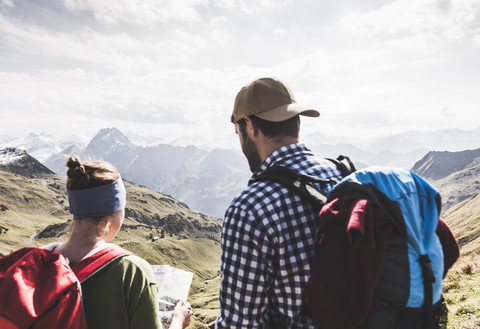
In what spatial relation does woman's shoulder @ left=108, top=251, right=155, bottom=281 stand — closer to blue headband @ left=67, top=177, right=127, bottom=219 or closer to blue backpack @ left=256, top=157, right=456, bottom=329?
blue headband @ left=67, top=177, right=127, bottom=219

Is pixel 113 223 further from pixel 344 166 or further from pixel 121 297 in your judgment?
pixel 344 166

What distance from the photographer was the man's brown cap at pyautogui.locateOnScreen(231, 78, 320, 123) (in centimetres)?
495

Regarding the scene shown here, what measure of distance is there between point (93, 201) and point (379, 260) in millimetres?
4271

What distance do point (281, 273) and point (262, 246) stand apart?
550 millimetres

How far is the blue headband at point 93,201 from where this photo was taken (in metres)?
4.75

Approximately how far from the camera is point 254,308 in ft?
14.0

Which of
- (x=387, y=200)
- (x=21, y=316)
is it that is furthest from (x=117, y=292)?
(x=387, y=200)

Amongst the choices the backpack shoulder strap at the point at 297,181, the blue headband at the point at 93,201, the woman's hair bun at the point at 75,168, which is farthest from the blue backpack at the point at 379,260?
the woman's hair bun at the point at 75,168

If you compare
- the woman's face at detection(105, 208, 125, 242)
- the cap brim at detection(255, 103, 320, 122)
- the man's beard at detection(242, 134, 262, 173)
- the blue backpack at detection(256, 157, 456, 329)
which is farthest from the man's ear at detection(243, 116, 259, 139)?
the woman's face at detection(105, 208, 125, 242)

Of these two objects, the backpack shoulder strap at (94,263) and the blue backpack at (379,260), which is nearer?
the blue backpack at (379,260)

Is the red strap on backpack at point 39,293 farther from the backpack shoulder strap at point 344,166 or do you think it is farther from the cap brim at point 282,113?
the backpack shoulder strap at point 344,166

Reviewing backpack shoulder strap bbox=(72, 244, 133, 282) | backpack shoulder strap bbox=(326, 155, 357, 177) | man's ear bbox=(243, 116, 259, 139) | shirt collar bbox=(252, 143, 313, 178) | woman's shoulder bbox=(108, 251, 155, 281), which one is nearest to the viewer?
backpack shoulder strap bbox=(72, 244, 133, 282)

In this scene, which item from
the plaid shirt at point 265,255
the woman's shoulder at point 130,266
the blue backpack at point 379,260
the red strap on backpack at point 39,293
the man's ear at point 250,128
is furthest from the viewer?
the man's ear at point 250,128

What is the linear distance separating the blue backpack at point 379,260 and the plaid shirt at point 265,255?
457mm
